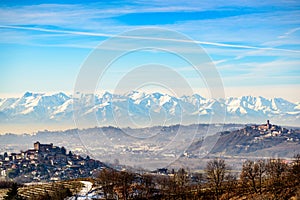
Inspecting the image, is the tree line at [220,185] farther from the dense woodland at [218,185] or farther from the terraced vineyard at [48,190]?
the terraced vineyard at [48,190]

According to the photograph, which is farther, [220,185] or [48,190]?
[48,190]

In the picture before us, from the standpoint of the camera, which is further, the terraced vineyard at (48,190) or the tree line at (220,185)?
the terraced vineyard at (48,190)

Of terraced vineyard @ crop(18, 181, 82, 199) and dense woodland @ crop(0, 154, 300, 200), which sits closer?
dense woodland @ crop(0, 154, 300, 200)

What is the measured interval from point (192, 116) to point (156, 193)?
221ft

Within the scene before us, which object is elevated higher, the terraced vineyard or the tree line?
the tree line

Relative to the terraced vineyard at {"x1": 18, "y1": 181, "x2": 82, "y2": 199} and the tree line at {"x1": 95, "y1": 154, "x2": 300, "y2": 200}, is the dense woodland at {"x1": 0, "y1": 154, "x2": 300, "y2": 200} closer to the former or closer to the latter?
the tree line at {"x1": 95, "y1": 154, "x2": 300, "y2": 200}

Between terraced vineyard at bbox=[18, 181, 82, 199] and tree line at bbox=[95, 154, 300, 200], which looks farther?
terraced vineyard at bbox=[18, 181, 82, 199]

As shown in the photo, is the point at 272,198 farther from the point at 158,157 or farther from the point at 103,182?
the point at 158,157

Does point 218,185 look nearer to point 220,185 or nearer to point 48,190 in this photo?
point 220,185

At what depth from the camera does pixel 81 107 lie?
124375 mm

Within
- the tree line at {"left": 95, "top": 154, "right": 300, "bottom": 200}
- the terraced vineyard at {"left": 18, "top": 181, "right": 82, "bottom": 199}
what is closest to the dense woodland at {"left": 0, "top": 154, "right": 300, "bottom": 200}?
the tree line at {"left": 95, "top": 154, "right": 300, "bottom": 200}

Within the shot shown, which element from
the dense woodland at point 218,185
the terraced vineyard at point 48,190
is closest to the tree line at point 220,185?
the dense woodland at point 218,185

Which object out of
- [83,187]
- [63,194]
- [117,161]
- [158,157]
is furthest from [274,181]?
[158,157]

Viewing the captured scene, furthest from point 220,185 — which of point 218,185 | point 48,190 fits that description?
point 48,190
